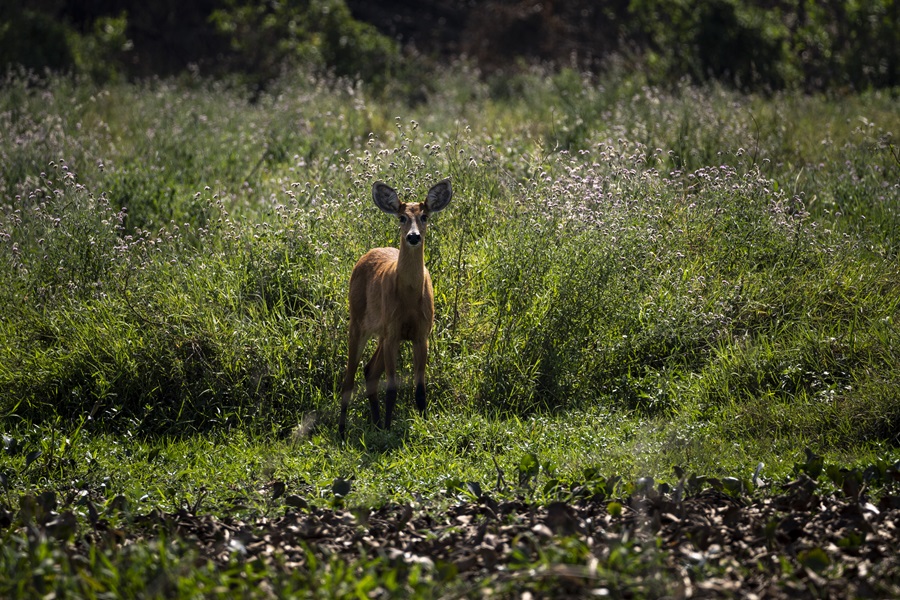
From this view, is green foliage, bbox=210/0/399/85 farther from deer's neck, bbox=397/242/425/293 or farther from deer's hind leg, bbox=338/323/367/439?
deer's neck, bbox=397/242/425/293

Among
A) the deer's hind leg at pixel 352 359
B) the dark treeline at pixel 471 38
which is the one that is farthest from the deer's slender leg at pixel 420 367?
the dark treeline at pixel 471 38

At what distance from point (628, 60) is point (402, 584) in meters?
14.5

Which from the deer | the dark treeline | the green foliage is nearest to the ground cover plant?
the deer

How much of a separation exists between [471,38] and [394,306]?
14.4 meters

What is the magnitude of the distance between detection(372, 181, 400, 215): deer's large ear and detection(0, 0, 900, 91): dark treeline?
8.68 metres

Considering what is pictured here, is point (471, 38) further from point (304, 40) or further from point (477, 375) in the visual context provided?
point (477, 375)

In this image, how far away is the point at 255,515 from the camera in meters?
4.99

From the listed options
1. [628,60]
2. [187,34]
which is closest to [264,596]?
[628,60]

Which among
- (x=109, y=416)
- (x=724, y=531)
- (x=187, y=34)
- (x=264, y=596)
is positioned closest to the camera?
(x=264, y=596)

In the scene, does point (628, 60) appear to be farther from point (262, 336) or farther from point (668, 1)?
point (262, 336)

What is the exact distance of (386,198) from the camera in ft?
21.3

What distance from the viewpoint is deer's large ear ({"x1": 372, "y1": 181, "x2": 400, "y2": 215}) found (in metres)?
6.41

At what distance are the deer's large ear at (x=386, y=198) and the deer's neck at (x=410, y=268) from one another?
0.30 m

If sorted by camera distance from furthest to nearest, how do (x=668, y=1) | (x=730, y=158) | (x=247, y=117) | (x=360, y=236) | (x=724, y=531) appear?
(x=668, y=1)
(x=247, y=117)
(x=730, y=158)
(x=360, y=236)
(x=724, y=531)
